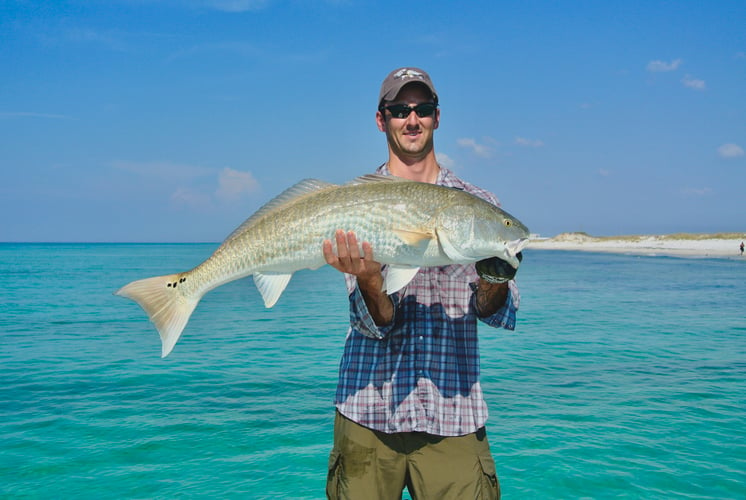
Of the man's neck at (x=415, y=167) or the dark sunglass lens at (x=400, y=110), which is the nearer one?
the dark sunglass lens at (x=400, y=110)

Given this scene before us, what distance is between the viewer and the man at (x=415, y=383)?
312 centimetres

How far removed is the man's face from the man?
28.7 inches

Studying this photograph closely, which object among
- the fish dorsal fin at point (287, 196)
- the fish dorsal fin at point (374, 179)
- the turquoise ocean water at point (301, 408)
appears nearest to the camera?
the fish dorsal fin at point (374, 179)

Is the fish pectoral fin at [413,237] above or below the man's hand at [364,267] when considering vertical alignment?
above

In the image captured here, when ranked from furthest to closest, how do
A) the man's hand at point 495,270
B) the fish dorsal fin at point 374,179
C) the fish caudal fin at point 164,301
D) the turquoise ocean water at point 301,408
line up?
the turquoise ocean water at point 301,408, the fish caudal fin at point 164,301, the fish dorsal fin at point 374,179, the man's hand at point 495,270

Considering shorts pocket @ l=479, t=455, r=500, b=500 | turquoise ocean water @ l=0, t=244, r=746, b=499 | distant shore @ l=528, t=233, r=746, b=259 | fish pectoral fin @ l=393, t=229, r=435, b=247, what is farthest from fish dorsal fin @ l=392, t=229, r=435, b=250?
distant shore @ l=528, t=233, r=746, b=259

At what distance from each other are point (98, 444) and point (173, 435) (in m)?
0.99

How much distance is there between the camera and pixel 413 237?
307 centimetres

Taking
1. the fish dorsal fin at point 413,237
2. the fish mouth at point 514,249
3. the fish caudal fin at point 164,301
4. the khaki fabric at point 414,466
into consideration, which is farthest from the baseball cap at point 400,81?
the khaki fabric at point 414,466

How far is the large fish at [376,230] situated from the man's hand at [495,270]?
0.05 meters

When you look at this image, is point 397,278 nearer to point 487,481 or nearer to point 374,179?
point 374,179

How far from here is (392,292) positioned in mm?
3002

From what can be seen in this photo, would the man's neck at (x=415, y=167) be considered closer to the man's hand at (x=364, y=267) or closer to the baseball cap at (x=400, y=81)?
the baseball cap at (x=400, y=81)

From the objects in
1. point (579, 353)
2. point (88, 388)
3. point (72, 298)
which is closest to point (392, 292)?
point (88, 388)
